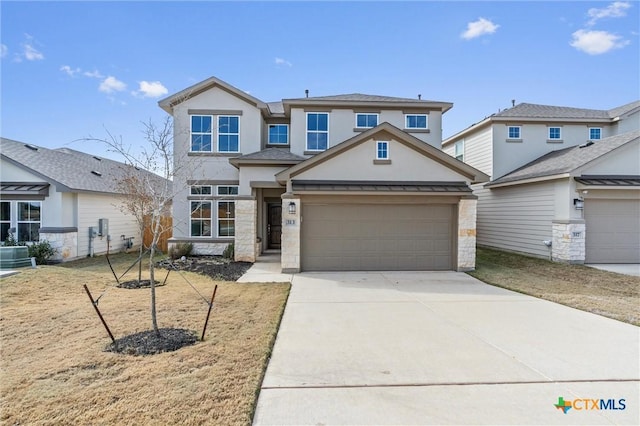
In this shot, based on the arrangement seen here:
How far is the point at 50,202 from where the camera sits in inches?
504

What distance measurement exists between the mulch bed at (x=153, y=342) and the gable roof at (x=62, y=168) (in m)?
7.27

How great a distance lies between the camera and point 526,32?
12.1 meters

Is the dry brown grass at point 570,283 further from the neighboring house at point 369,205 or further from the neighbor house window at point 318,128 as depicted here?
the neighbor house window at point 318,128

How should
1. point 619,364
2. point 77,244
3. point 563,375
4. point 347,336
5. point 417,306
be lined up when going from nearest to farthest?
1. point 563,375
2. point 619,364
3. point 347,336
4. point 417,306
5. point 77,244

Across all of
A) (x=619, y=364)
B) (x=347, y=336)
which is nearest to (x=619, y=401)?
(x=619, y=364)

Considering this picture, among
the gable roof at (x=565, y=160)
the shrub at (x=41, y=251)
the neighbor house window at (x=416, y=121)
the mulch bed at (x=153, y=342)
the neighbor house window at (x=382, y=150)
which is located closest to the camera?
Result: the mulch bed at (x=153, y=342)

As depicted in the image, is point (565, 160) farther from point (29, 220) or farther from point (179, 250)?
point (29, 220)

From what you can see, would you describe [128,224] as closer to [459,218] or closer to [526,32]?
[459,218]

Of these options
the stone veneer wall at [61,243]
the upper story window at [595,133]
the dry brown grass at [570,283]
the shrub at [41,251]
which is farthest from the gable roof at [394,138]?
the upper story window at [595,133]

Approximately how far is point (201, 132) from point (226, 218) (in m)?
3.86

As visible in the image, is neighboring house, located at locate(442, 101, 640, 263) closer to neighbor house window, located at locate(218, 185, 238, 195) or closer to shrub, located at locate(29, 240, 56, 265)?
neighbor house window, located at locate(218, 185, 238, 195)

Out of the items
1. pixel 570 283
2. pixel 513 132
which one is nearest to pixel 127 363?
pixel 570 283

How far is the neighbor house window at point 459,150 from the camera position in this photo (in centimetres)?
1991

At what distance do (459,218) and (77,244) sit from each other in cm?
1497
